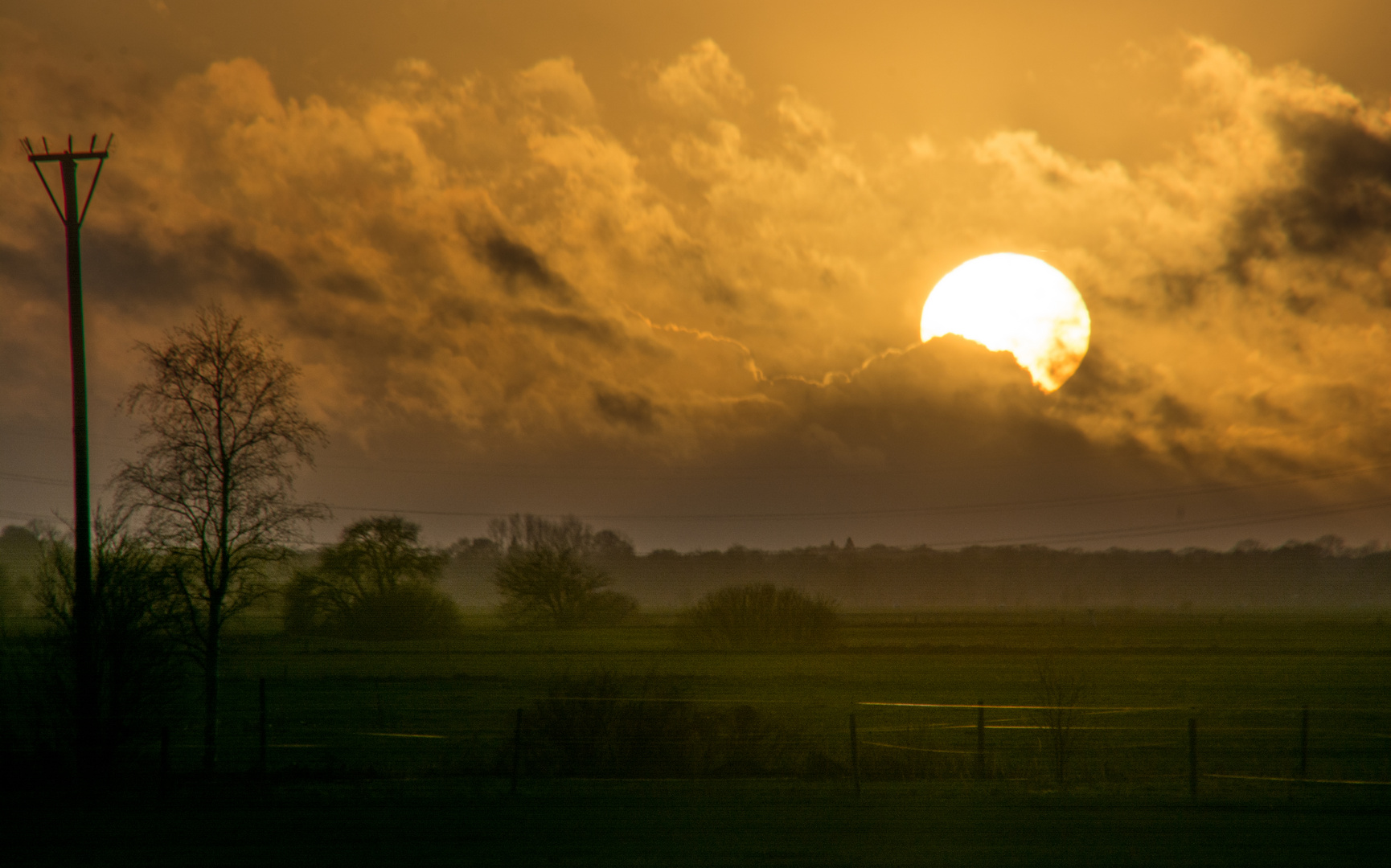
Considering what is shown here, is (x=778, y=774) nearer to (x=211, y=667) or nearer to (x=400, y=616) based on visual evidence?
(x=211, y=667)

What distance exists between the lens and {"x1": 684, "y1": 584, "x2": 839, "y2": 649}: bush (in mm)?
77562

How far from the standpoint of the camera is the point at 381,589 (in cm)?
7700

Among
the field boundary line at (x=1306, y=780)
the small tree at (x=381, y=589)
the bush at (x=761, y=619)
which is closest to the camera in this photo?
the field boundary line at (x=1306, y=780)

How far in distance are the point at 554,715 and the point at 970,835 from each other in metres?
11.6

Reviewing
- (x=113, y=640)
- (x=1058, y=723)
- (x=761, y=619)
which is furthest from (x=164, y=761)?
(x=761, y=619)

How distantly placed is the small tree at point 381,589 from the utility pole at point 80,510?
4729 centimetres

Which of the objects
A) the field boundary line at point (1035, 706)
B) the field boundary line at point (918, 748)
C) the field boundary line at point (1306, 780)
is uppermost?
the field boundary line at point (1306, 780)

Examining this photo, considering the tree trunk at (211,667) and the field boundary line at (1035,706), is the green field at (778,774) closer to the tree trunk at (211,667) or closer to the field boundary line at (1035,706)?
the field boundary line at (1035,706)

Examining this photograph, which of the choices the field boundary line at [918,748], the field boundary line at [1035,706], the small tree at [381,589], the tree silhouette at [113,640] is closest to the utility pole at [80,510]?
the tree silhouette at [113,640]

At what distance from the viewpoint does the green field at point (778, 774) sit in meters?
15.0

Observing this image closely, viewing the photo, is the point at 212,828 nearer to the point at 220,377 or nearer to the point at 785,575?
the point at 220,377

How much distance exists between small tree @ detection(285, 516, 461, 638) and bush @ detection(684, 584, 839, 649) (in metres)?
19.0

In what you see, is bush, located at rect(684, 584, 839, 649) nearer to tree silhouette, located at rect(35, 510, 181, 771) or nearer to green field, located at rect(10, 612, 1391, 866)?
green field, located at rect(10, 612, 1391, 866)

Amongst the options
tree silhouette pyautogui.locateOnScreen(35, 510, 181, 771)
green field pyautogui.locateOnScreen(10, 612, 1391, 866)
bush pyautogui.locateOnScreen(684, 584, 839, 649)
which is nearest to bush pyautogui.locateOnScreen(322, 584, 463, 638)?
bush pyautogui.locateOnScreen(684, 584, 839, 649)
